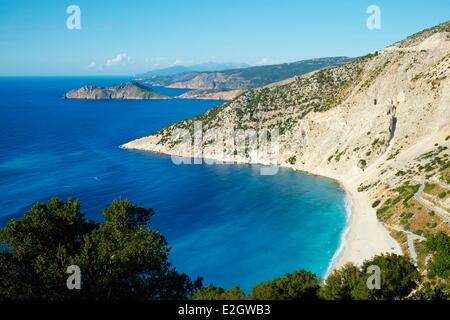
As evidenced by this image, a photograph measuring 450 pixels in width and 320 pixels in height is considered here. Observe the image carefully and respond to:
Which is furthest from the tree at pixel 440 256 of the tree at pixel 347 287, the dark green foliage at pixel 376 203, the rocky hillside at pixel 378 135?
the dark green foliage at pixel 376 203

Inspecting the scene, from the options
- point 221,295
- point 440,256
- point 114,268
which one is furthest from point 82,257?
point 440,256

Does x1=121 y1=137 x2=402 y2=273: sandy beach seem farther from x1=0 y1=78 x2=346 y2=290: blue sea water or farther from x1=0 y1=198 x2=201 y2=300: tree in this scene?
x1=0 y1=198 x2=201 y2=300: tree

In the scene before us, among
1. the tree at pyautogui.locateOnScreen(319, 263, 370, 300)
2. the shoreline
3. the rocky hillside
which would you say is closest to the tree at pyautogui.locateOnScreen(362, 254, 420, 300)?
the tree at pyautogui.locateOnScreen(319, 263, 370, 300)

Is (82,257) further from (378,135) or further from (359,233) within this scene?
(378,135)

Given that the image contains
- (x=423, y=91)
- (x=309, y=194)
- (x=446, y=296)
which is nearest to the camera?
(x=446, y=296)

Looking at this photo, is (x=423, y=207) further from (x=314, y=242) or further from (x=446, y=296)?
(x=446, y=296)

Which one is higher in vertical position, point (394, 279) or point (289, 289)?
point (289, 289)
